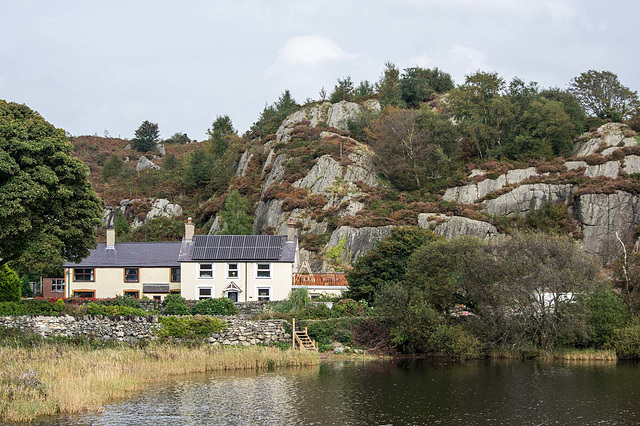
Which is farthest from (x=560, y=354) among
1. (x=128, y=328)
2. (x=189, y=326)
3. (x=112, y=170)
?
(x=112, y=170)

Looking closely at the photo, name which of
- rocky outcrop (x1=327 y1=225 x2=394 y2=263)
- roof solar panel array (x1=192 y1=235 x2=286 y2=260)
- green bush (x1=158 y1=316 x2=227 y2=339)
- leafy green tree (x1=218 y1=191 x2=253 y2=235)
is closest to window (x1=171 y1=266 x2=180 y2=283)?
roof solar panel array (x1=192 y1=235 x2=286 y2=260)

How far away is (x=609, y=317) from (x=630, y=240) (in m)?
28.4

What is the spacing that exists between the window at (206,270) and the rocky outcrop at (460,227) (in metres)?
A: 26.0

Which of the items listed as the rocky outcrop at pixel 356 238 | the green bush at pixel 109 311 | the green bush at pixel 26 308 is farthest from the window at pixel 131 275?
the rocky outcrop at pixel 356 238

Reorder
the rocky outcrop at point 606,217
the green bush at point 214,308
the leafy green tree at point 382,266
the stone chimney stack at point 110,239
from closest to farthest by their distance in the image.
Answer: the green bush at point 214,308
the leafy green tree at point 382,266
the stone chimney stack at point 110,239
the rocky outcrop at point 606,217

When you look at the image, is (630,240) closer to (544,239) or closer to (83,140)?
(544,239)

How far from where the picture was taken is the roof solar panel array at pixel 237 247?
6057 cm

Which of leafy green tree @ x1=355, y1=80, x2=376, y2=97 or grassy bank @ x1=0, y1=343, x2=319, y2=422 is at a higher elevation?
leafy green tree @ x1=355, y1=80, x2=376, y2=97

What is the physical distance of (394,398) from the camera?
101 ft

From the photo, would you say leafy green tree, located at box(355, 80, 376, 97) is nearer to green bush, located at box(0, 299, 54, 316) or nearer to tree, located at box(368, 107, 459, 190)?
tree, located at box(368, 107, 459, 190)

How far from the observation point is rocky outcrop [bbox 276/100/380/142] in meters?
108

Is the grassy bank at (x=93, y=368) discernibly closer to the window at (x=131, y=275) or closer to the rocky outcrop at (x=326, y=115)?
the window at (x=131, y=275)

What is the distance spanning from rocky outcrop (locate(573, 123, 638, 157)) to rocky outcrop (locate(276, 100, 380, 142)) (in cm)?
3547

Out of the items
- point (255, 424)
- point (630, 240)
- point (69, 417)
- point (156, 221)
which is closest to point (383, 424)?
point (255, 424)
